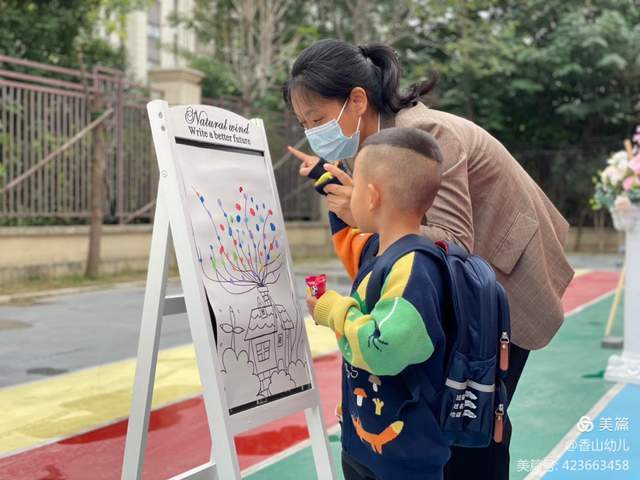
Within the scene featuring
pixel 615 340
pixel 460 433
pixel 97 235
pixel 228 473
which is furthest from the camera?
pixel 97 235

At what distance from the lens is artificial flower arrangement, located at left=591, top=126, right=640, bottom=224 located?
18.2 ft

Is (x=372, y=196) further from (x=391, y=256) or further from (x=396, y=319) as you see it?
(x=396, y=319)

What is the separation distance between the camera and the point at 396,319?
176 cm

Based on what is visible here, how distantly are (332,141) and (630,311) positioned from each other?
3858 mm

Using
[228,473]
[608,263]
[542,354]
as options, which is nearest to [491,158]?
[228,473]

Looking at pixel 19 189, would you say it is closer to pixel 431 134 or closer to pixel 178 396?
pixel 178 396

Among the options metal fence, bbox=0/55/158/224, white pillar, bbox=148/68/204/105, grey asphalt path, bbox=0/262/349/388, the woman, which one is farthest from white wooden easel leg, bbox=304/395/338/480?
white pillar, bbox=148/68/204/105

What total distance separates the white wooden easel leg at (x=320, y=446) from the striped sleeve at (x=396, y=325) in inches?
34.6

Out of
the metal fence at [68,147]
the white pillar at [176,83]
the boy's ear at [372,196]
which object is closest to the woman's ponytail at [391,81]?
the boy's ear at [372,196]

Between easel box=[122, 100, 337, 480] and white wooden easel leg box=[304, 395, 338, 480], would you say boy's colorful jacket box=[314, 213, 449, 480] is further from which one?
white wooden easel leg box=[304, 395, 338, 480]

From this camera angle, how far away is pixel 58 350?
604 cm

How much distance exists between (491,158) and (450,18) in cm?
1676

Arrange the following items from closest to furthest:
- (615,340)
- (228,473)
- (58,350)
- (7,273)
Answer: (228,473)
(58,350)
(615,340)
(7,273)

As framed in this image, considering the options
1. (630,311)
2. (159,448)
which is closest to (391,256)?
(159,448)
